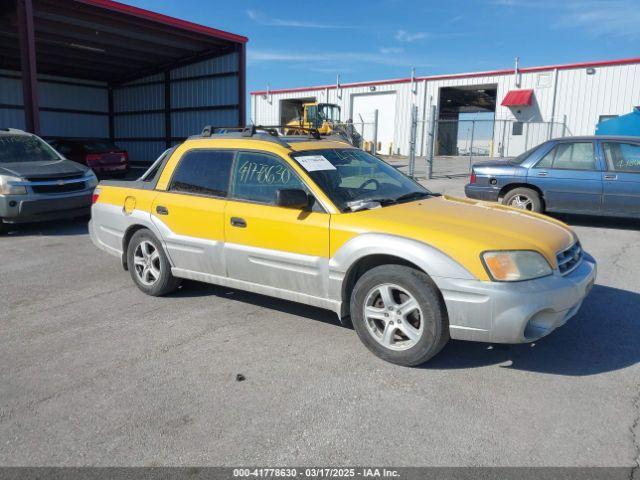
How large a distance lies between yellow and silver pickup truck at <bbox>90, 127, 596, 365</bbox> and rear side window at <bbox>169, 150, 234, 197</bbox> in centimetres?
1

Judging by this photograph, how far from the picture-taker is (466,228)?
12.2 ft

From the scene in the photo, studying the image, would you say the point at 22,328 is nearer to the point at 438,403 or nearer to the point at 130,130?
the point at 438,403

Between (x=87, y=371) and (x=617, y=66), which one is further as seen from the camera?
(x=617, y=66)

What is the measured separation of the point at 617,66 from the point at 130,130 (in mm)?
23742

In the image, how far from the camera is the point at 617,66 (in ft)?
82.5

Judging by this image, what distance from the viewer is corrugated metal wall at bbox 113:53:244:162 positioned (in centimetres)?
Answer: 1936

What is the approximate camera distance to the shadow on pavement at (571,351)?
12.2 ft

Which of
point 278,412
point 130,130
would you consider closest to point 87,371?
point 278,412

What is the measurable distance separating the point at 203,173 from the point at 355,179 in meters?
1.47

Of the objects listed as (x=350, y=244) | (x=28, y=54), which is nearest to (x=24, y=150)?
(x=28, y=54)

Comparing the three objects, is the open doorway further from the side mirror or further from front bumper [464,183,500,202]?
the side mirror

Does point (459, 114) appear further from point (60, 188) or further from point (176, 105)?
point (60, 188)

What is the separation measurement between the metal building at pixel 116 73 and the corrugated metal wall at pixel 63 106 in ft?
0.15

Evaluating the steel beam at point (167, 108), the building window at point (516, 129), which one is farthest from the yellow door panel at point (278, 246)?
the building window at point (516, 129)
